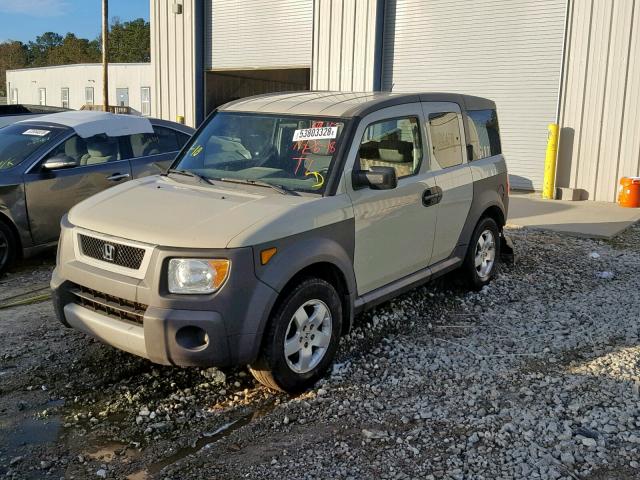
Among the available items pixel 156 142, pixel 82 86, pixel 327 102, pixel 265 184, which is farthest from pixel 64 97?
pixel 265 184

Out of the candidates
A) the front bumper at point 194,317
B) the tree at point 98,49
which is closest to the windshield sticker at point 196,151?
the front bumper at point 194,317

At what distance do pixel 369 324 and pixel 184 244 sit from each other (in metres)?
2.21

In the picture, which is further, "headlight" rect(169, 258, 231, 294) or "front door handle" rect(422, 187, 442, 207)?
"front door handle" rect(422, 187, 442, 207)

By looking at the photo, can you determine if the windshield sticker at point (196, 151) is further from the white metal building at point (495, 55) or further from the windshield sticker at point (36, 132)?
the white metal building at point (495, 55)

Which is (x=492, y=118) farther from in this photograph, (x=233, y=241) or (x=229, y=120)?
(x=233, y=241)

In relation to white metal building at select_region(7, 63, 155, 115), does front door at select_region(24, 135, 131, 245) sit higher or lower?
lower

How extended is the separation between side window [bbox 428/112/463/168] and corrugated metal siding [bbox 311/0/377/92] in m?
10.1

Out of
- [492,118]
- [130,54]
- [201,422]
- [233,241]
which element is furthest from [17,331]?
[130,54]

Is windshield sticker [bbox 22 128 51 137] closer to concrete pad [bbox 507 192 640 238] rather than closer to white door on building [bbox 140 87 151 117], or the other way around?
concrete pad [bbox 507 192 640 238]

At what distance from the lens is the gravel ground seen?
3469 millimetres

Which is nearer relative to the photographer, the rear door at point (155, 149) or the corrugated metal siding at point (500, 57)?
the rear door at point (155, 149)

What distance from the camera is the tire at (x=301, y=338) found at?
4.02 metres

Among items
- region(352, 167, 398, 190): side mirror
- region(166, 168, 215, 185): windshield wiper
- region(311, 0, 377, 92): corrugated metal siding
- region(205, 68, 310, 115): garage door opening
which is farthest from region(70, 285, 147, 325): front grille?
region(205, 68, 310, 115): garage door opening

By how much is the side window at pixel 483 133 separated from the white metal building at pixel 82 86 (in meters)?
30.6
